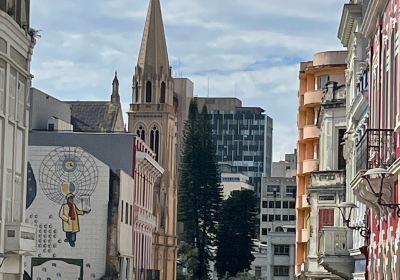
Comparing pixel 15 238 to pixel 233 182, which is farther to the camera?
pixel 233 182

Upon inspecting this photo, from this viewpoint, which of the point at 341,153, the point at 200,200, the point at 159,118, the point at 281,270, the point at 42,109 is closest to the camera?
the point at 341,153

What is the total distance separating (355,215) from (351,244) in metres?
1.51

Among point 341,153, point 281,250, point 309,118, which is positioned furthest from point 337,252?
point 281,250

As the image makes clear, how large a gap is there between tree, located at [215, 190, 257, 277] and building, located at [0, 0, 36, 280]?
84545 mm

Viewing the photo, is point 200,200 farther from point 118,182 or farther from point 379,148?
point 379,148

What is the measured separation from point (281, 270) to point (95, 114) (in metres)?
19.6

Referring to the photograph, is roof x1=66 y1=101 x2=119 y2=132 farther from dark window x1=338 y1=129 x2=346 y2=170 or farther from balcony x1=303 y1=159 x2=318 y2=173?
dark window x1=338 y1=129 x2=346 y2=170

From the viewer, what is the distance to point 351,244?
3569 centimetres

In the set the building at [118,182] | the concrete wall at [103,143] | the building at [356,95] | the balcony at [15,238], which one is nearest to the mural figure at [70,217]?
the building at [118,182]

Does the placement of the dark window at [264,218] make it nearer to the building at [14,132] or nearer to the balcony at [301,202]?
the balcony at [301,202]

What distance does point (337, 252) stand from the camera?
1422 inches

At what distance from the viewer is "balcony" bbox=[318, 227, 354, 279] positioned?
35.7 metres

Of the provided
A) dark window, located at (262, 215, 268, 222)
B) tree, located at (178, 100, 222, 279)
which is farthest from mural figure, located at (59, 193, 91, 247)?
dark window, located at (262, 215, 268, 222)

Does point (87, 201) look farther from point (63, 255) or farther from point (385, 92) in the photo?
point (385, 92)
